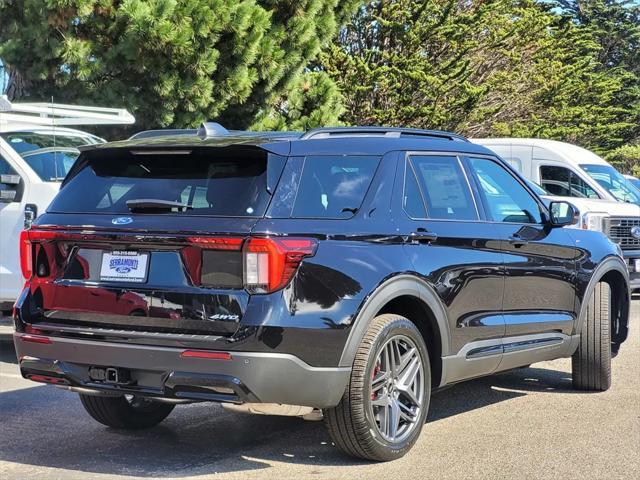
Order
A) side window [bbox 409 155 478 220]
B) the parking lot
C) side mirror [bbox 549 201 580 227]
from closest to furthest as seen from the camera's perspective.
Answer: the parking lot, side window [bbox 409 155 478 220], side mirror [bbox 549 201 580 227]

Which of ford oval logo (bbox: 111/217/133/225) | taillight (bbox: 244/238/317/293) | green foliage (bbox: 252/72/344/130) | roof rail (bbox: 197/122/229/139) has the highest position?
green foliage (bbox: 252/72/344/130)

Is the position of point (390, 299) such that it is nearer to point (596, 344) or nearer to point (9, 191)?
point (596, 344)

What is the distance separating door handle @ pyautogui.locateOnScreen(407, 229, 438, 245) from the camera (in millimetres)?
5312

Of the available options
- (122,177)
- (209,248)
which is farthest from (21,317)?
(209,248)

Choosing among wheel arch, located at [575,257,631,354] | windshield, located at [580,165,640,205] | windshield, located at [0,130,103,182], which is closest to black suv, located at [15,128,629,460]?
wheel arch, located at [575,257,631,354]

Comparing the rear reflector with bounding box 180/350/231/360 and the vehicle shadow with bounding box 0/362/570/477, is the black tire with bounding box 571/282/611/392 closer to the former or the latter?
the vehicle shadow with bounding box 0/362/570/477

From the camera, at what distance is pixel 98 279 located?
4.93 meters

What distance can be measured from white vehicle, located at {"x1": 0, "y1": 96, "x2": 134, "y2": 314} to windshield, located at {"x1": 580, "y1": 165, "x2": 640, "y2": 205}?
827cm

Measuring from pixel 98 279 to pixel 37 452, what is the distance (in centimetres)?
118

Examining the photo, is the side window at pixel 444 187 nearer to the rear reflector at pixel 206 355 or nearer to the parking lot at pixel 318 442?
the parking lot at pixel 318 442

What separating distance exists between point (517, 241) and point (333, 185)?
5.37ft

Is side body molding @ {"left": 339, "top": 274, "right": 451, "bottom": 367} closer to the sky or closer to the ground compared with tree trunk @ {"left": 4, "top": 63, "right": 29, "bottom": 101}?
closer to the ground

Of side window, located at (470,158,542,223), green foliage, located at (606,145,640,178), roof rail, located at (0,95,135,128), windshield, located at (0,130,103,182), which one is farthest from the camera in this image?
green foliage, located at (606,145,640,178)

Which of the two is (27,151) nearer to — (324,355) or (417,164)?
(417,164)
